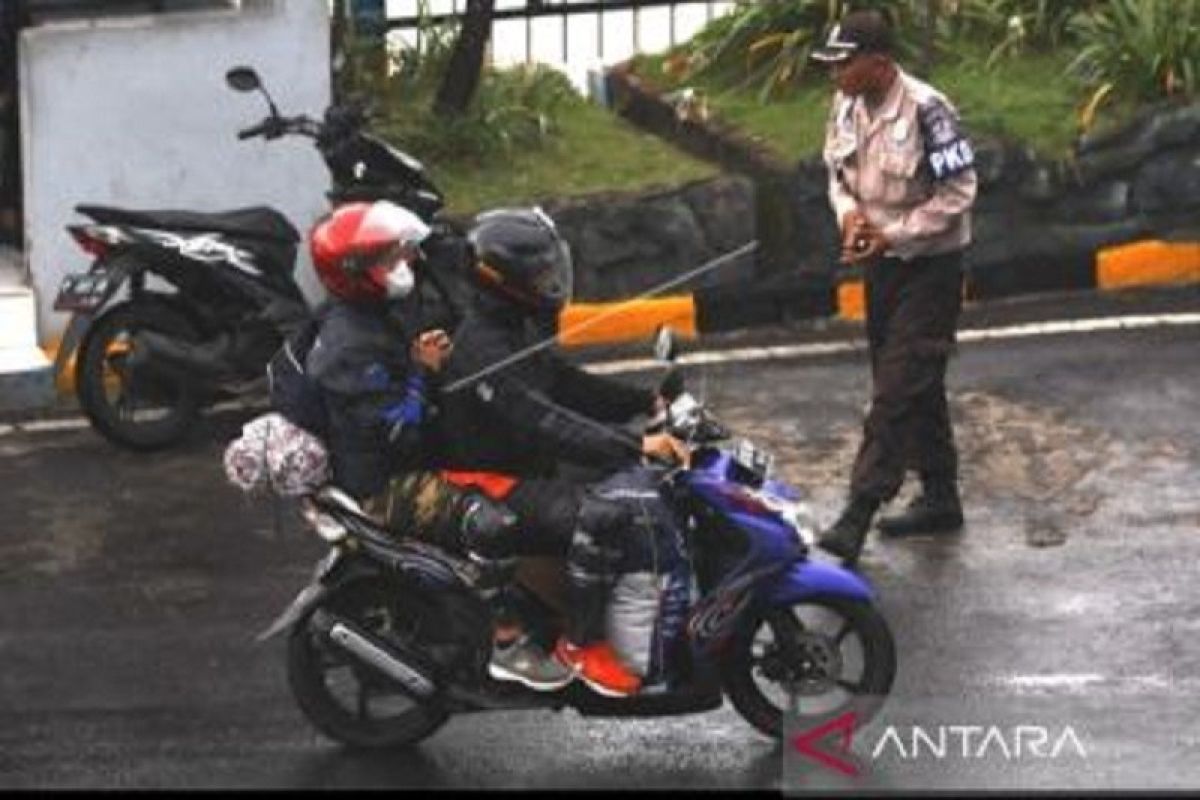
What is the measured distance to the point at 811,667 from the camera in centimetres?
767

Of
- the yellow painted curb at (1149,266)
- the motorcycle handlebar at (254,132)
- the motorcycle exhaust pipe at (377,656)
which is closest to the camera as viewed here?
the motorcycle exhaust pipe at (377,656)

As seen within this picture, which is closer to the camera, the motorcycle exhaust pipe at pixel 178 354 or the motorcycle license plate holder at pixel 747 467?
the motorcycle license plate holder at pixel 747 467

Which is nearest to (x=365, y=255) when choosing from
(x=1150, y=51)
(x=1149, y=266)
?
(x=1149, y=266)

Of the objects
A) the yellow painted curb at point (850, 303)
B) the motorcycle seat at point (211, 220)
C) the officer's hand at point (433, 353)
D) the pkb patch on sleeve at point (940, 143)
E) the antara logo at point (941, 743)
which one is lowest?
the antara logo at point (941, 743)

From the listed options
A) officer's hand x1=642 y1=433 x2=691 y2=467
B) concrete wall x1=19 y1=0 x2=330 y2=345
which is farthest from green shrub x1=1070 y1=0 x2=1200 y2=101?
officer's hand x1=642 y1=433 x2=691 y2=467

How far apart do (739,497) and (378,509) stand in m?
0.94

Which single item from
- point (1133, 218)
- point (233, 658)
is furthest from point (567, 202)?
point (233, 658)

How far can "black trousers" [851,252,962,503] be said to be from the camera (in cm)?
930

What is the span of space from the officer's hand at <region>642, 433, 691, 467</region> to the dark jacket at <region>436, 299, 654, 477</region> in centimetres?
7

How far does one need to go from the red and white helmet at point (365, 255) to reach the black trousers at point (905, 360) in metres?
2.19

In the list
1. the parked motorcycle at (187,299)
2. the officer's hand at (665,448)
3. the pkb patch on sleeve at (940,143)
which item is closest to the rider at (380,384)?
the officer's hand at (665,448)

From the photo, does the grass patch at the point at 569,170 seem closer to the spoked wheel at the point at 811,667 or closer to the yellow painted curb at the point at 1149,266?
the yellow painted curb at the point at 1149,266

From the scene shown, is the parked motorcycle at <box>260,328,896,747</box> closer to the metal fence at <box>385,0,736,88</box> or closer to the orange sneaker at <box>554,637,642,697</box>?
the orange sneaker at <box>554,637,642,697</box>

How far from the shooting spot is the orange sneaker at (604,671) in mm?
7512
